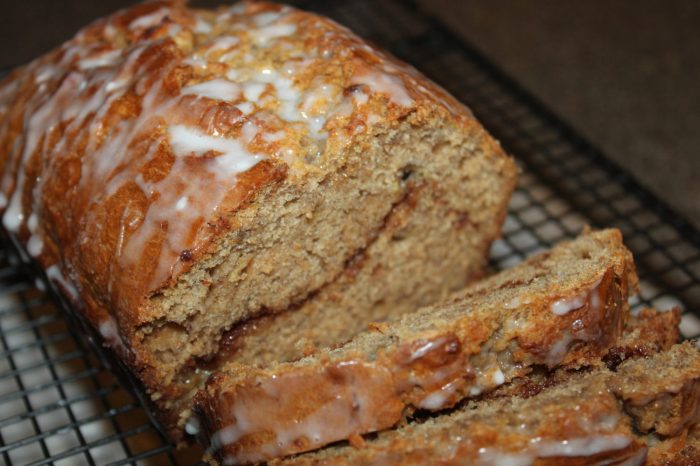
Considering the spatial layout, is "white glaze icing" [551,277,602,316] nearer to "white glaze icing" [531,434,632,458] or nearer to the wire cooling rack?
"white glaze icing" [531,434,632,458]

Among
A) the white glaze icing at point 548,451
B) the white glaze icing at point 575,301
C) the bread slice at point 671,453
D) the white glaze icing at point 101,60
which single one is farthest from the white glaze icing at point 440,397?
the white glaze icing at point 101,60

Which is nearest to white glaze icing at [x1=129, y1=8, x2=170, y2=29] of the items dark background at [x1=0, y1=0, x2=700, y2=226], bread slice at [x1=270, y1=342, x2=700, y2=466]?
bread slice at [x1=270, y1=342, x2=700, y2=466]

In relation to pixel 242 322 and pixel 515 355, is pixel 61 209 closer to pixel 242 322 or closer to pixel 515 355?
pixel 242 322

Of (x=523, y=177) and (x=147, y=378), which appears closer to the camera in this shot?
(x=147, y=378)

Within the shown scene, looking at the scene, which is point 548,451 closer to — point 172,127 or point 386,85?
point 386,85

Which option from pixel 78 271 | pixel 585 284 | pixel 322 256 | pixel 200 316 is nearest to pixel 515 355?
pixel 585 284

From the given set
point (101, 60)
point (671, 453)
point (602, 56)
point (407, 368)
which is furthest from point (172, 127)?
point (602, 56)

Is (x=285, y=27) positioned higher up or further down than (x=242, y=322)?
higher up

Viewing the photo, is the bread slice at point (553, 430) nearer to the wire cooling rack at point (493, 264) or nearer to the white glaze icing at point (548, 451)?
the white glaze icing at point (548, 451)
